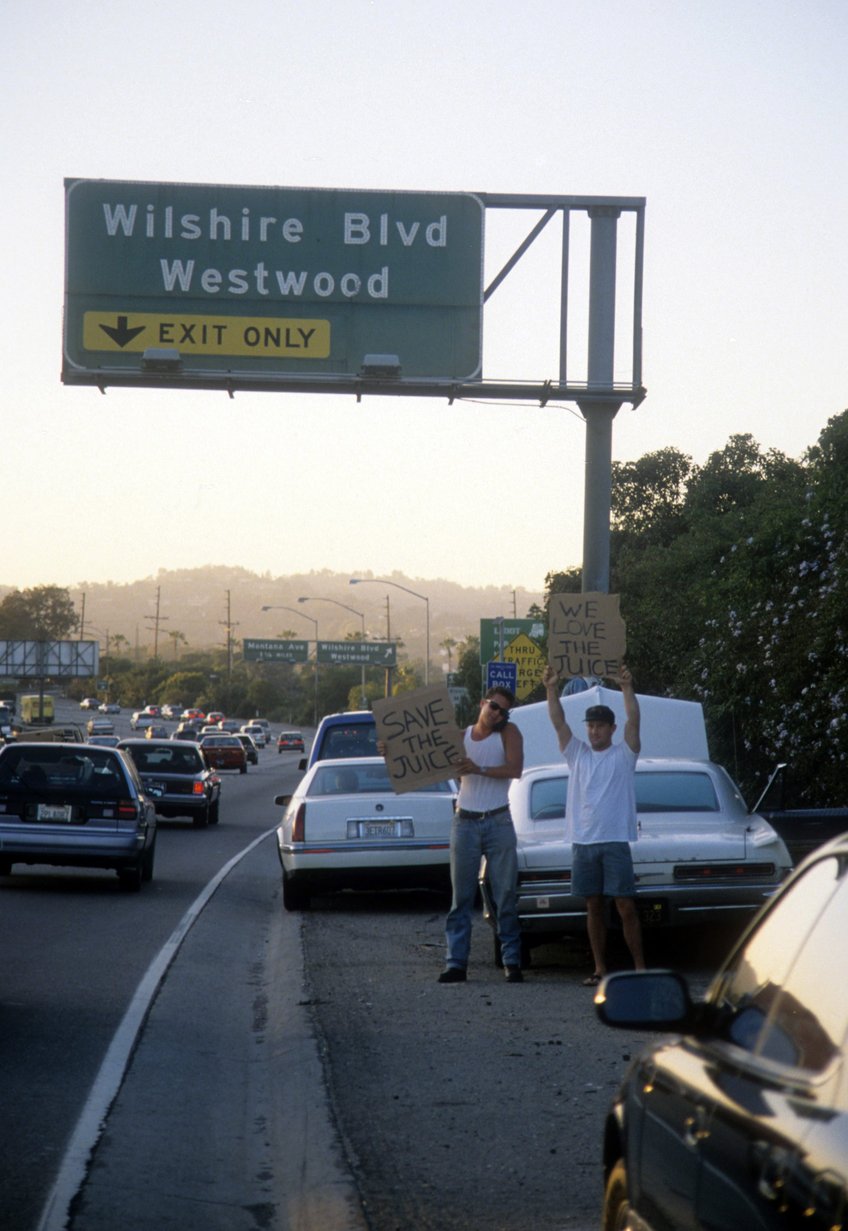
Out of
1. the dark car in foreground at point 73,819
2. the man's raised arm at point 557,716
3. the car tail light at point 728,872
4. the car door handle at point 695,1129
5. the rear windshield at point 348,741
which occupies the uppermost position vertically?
the man's raised arm at point 557,716

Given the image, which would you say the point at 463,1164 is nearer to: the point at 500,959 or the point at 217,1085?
the point at 217,1085

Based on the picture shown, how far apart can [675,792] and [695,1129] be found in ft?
→ 30.5

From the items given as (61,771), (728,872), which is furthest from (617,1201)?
(61,771)

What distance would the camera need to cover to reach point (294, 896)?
15766 mm

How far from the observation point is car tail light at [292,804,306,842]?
15.4m

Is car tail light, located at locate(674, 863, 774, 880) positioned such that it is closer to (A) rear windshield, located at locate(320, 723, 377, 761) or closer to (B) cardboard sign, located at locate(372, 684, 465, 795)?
(B) cardboard sign, located at locate(372, 684, 465, 795)

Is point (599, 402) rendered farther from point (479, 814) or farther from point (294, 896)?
point (479, 814)

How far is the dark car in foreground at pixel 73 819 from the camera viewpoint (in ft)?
56.6

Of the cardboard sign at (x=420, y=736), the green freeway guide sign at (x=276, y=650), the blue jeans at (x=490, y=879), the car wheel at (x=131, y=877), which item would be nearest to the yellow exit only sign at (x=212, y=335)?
the car wheel at (x=131, y=877)

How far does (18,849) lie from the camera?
17281 mm

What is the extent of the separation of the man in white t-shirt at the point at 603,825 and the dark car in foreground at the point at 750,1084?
6416 mm

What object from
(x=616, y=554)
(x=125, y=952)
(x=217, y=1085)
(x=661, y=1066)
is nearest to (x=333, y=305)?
(x=125, y=952)

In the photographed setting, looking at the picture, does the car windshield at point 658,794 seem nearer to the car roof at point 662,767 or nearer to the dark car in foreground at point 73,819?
the car roof at point 662,767

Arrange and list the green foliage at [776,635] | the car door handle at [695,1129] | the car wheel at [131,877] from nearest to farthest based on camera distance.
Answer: the car door handle at [695,1129] → the car wheel at [131,877] → the green foliage at [776,635]
